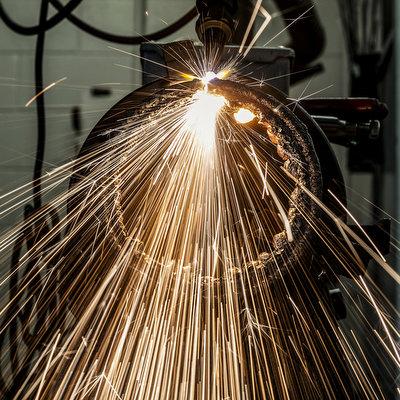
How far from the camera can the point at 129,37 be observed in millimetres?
1408

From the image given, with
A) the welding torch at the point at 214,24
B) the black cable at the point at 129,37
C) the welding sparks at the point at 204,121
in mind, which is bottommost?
the welding sparks at the point at 204,121

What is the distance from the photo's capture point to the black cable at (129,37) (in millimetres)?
1396

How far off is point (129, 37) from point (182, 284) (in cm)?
89

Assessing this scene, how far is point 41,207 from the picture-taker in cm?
134

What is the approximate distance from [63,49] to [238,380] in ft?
3.67

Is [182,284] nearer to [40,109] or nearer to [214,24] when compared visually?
[214,24]

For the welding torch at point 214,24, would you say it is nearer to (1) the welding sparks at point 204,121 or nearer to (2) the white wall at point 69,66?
(1) the welding sparks at point 204,121

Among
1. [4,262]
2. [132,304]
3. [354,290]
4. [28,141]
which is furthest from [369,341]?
[28,141]

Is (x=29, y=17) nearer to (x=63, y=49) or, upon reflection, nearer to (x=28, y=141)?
(x=63, y=49)

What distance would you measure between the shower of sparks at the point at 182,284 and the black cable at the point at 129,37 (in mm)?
479

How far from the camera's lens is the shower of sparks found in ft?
2.57

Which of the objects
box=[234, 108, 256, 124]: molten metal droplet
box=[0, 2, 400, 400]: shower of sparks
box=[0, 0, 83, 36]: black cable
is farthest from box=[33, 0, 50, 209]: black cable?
box=[234, 108, 256, 124]: molten metal droplet

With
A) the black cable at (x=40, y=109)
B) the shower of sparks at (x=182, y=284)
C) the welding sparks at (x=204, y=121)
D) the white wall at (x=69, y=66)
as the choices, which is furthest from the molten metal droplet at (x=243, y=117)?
the black cable at (x=40, y=109)

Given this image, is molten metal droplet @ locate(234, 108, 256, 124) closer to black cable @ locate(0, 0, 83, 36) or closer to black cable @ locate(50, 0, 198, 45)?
black cable @ locate(50, 0, 198, 45)
